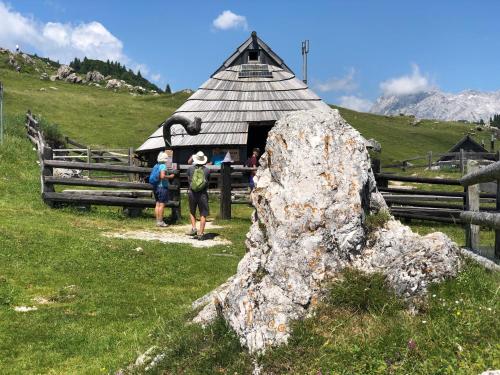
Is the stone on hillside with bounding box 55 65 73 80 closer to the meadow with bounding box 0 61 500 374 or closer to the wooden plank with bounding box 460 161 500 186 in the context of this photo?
the meadow with bounding box 0 61 500 374

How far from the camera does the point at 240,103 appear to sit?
28.2 m

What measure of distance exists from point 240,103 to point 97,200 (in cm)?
1417

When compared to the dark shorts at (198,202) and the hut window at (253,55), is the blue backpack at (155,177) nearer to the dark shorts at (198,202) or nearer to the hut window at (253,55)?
the dark shorts at (198,202)

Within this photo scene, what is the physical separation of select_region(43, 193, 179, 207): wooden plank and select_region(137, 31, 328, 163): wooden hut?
34.4ft

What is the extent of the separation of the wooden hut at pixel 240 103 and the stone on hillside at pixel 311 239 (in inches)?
823

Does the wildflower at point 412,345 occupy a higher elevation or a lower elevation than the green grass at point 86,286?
higher

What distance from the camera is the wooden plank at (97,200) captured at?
15.0 metres

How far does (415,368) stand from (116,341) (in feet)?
12.7

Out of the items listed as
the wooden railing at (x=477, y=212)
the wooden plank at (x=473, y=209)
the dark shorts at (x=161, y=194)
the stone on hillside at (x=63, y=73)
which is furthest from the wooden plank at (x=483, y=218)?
the stone on hillside at (x=63, y=73)

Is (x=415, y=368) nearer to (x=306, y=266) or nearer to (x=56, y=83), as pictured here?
(x=306, y=266)

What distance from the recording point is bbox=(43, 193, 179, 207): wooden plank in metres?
15.0

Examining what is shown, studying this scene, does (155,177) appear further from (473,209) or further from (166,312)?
(473,209)

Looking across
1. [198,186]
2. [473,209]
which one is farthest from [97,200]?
[473,209]

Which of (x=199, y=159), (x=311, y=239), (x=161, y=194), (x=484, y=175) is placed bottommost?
(x=161, y=194)
